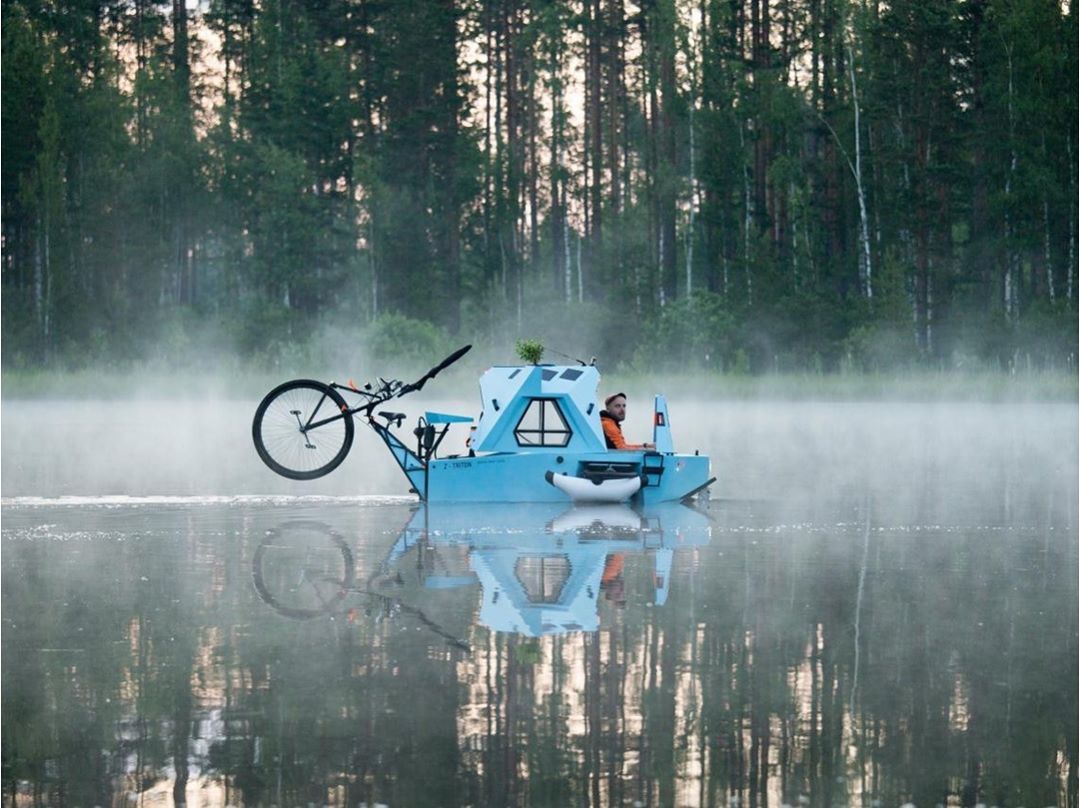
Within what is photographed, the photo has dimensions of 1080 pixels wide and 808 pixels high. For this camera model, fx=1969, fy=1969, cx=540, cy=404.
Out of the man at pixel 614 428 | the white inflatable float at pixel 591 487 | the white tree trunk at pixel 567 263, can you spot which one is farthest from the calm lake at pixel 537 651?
the white tree trunk at pixel 567 263

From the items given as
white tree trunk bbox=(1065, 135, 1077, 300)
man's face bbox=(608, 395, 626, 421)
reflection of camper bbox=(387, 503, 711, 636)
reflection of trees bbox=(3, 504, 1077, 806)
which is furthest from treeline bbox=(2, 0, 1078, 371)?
reflection of trees bbox=(3, 504, 1077, 806)

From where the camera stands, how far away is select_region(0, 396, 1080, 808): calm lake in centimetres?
848

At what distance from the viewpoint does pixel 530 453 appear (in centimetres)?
2177

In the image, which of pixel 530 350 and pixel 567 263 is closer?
pixel 530 350

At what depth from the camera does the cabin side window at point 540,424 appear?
21859 mm

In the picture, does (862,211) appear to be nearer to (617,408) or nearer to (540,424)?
(617,408)

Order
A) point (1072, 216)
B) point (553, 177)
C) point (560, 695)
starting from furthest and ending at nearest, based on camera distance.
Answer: point (553, 177), point (1072, 216), point (560, 695)

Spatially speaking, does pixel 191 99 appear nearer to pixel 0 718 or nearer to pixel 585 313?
pixel 585 313

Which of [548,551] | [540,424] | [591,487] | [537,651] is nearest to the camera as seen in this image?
[537,651]

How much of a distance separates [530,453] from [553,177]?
2176 inches

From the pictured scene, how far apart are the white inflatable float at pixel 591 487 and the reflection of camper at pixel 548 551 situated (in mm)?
181

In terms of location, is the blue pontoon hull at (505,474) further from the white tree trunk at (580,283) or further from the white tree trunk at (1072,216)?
the white tree trunk at (580,283)

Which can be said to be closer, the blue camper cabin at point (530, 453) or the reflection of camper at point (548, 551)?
the reflection of camper at point (548, 551)

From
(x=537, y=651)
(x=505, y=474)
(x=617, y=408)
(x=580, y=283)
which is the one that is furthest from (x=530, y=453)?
(x=580, y=283)
